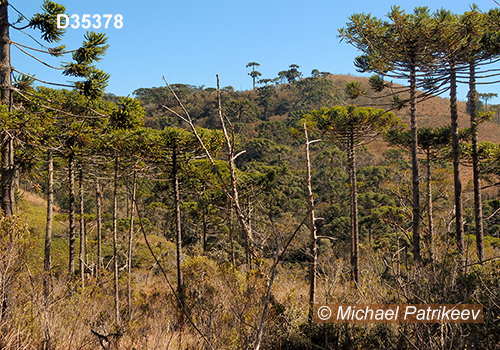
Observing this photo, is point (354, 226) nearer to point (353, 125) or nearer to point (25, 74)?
point (353, 125)

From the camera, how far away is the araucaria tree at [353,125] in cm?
1116

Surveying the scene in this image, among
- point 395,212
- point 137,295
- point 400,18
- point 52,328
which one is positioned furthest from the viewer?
point 395,212

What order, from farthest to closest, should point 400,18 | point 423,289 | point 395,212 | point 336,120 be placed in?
point 395,212 < point 336,120 < point 400,18 < point 423,289

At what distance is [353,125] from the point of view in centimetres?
1166

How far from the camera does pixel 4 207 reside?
4926 mm

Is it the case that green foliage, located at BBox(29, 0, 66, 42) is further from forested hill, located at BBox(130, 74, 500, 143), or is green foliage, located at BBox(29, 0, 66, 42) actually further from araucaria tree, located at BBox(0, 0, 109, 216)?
forested hill, located at BBox(130, 74, 500, 143)

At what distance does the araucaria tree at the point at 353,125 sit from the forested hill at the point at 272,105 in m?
39.5

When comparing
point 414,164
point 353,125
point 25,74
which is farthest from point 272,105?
point 25,74

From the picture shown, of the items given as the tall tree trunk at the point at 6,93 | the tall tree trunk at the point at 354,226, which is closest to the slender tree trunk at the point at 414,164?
the tall tree trunk at the point at 354,226

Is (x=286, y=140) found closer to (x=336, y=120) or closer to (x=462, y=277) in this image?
(x=336, y=120)

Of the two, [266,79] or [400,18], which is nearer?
[400,18]

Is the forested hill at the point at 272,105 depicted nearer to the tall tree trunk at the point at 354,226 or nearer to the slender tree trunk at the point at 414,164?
the tall tree trunk at the point at 354,226

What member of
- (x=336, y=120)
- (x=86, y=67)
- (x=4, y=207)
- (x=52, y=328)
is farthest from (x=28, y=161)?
(x=336, y=120)

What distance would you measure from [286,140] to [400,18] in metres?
44.4
